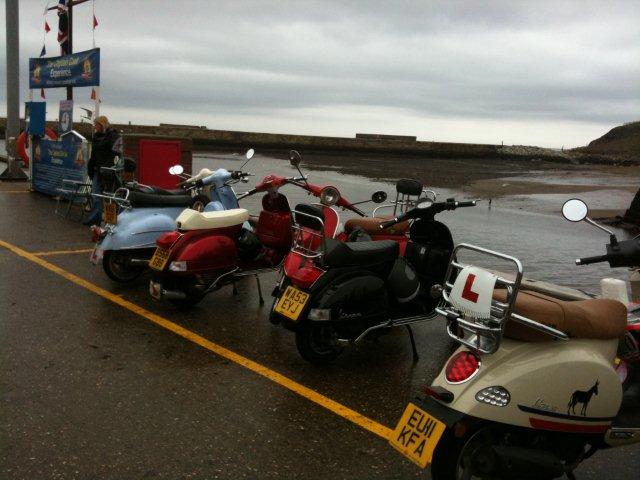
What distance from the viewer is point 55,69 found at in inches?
528

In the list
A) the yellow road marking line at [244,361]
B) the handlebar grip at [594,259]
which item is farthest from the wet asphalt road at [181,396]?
the handlebar grip at [594,259]

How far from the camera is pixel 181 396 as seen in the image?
4027mm

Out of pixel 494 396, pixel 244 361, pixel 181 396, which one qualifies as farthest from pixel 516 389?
pixel 244 361

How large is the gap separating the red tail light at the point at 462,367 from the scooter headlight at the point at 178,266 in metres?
3.03

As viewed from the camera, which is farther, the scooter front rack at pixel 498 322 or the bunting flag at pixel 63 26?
the bunting flag at pixel 63 26

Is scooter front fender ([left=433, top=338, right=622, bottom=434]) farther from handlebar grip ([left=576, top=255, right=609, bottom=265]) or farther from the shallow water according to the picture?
the shallow water

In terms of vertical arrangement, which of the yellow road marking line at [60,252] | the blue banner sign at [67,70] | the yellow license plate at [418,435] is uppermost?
the blue banner sign at [67,70]

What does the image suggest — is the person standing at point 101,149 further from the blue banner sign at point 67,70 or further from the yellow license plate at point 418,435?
the yellow license plate at point 418,435

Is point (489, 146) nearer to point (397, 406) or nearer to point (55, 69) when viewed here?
point (55, 69)

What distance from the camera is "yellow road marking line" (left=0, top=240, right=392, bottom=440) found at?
3840mm

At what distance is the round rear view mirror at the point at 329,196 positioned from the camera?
17.9ft

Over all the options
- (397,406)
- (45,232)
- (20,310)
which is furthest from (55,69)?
(397,406)

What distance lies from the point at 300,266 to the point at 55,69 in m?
11.1

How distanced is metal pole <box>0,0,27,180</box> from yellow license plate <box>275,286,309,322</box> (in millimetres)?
13496
